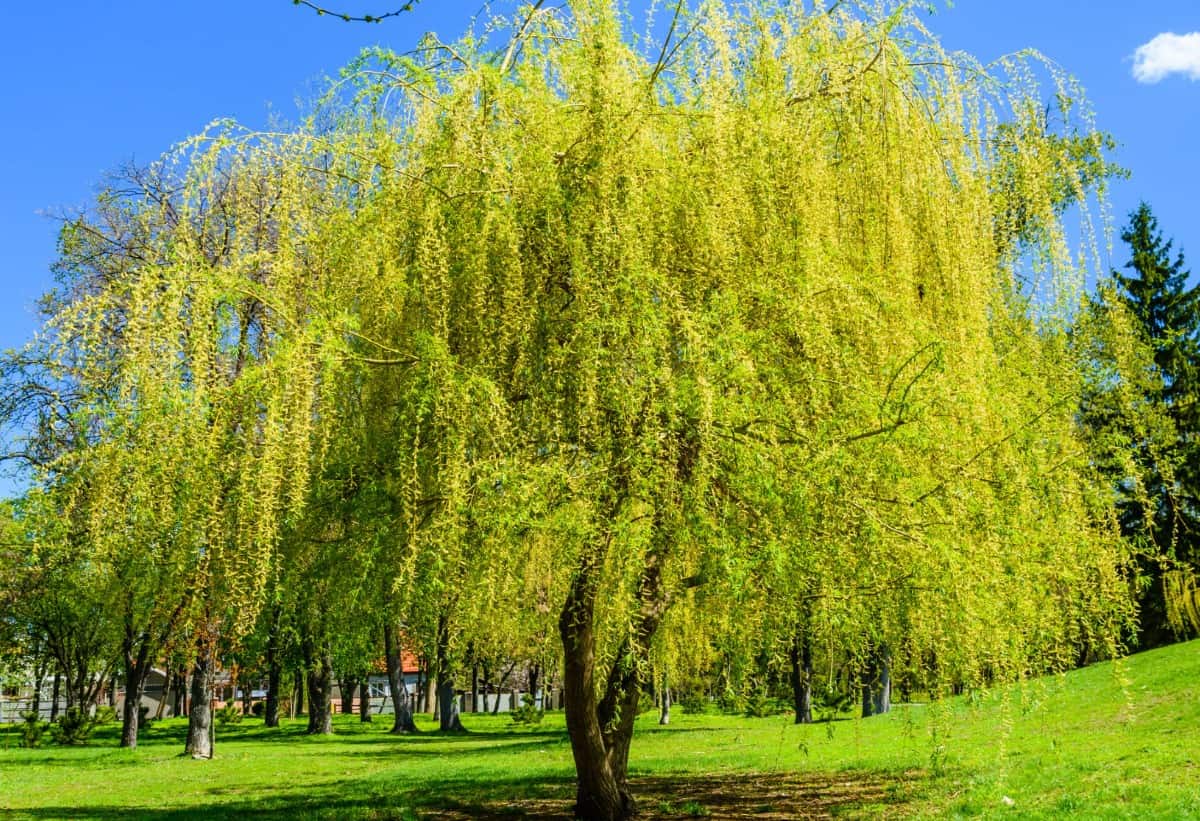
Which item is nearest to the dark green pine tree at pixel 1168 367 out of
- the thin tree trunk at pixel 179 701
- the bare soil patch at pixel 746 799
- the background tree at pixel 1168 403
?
the background tree at pixel 1168 403

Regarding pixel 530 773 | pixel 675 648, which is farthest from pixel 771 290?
pixel 530 773

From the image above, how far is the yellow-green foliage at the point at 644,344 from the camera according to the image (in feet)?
18.5

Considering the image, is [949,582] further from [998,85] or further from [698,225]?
[998,85]

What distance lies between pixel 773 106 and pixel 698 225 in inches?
42.9

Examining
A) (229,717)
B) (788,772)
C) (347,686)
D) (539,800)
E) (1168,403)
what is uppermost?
(1168,403)

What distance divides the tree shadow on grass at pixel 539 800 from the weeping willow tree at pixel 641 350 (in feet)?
9.30

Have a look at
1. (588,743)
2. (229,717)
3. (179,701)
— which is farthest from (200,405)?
(179,701)

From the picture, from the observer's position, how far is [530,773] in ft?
44.0

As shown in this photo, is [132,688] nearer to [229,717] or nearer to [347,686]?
[229,717]

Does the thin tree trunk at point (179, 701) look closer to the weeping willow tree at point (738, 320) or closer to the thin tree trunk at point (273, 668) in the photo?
the thin tree trunk at point (273, 668)

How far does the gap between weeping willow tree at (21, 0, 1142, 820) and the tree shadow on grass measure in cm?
283

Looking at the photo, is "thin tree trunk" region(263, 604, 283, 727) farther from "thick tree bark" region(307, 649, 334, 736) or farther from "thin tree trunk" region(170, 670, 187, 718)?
"thin tree trunk" region(170, 670, 187, 718)

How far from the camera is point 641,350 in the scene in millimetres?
5441

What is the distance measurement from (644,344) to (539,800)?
653cm
